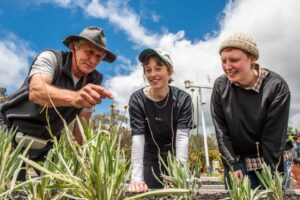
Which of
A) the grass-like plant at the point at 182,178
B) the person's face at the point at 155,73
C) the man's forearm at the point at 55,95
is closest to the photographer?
the man's forearm at the point at 55,95

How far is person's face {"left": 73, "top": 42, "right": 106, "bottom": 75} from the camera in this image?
198 cm

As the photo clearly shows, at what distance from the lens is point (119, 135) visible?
99cm

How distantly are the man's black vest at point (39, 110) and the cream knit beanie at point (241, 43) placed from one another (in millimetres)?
956

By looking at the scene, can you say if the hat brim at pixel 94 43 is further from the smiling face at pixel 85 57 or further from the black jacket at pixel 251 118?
the black jacket at pixel 251 118

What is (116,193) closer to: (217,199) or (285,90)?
Answer: (217,199)

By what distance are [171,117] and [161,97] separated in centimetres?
18

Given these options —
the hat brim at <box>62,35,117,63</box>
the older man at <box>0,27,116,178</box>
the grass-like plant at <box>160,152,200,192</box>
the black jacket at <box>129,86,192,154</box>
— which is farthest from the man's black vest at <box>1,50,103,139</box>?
the grass-like plant at <box>160,152,200,192</box>

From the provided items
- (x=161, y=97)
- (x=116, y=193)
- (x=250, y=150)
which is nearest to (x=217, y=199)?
(x=116, y=193)

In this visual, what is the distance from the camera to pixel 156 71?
6.86 feet

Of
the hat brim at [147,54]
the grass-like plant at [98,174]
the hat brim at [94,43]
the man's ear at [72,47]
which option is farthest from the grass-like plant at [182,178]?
the man's ear at [72,47]

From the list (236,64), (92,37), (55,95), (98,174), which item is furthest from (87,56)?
(98,174)

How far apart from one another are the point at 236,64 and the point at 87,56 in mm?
925

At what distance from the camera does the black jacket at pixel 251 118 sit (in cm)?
188

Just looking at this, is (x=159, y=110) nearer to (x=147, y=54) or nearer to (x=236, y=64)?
(x=147, y=54)
